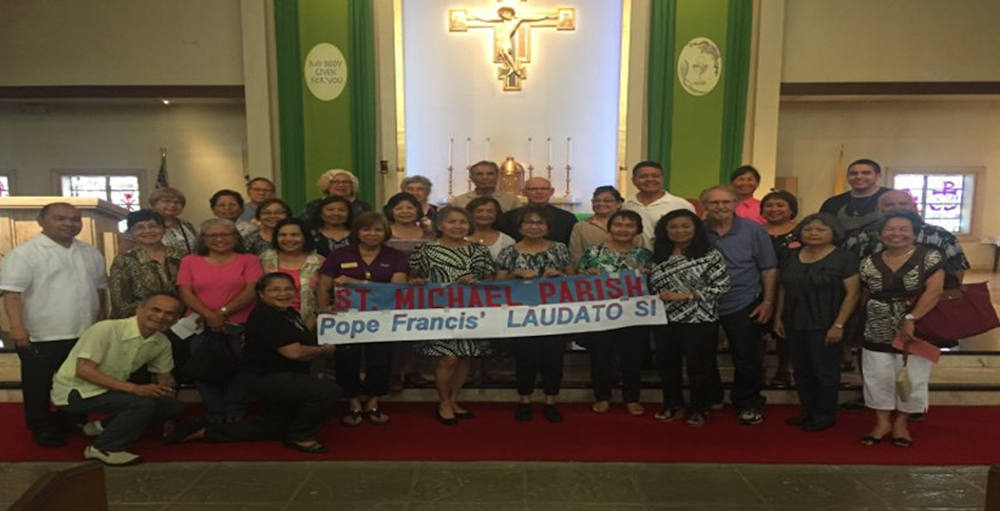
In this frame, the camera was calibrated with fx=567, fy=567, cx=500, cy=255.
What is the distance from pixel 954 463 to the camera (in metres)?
3.41

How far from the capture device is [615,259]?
397 cm

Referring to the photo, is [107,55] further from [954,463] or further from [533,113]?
[954,463]

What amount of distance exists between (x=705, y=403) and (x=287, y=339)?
2822 mm

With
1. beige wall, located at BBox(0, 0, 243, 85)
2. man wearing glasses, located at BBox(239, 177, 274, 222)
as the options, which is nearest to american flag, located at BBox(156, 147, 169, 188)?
beige wall, located at BBox(0, 0, 243, 85)

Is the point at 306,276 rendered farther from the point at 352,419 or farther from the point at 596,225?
the point at 596,225

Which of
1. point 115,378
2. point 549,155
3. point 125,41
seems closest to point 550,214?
point 115,378

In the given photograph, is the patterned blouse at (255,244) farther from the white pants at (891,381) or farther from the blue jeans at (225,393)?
the white pants at (891,381)

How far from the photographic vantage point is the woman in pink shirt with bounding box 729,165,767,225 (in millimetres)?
4680

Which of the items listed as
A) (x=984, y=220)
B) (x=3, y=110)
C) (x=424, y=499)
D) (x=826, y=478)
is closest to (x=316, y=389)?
(x=424, y=499)

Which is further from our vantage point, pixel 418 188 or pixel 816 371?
pixel 418 188

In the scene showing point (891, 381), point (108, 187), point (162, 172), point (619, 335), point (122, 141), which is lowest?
point (891, 381)

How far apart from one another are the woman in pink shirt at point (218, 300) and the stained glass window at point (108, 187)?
9.35 meters

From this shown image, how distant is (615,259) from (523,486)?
5.45 feet

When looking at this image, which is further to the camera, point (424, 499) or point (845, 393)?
point (845, 393)
